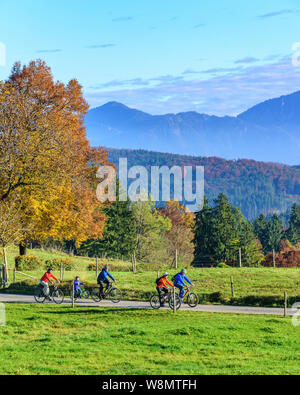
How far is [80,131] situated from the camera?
4909cm

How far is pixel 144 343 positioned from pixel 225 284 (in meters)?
16.6

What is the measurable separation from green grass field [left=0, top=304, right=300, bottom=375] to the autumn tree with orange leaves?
1061cm

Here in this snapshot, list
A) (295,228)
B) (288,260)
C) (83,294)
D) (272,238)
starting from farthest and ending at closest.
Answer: (295,228) → (272,238) → (288,260) → (83,294)

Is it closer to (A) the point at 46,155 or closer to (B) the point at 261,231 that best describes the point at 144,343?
(A) the point at 46,155

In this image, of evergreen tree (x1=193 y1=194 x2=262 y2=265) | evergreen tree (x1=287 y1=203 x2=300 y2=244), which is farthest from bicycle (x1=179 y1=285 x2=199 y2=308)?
evergreen tree (x1=287 y1=203 x2=300 y2=244)

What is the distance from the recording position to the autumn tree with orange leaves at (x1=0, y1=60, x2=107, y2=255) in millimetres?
36812

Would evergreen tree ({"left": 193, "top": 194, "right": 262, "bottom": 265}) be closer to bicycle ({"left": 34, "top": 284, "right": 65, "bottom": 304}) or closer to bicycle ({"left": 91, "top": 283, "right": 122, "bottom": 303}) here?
bicycle ({"left": 91, "top": 283, "right": 122, "bottom": 303})

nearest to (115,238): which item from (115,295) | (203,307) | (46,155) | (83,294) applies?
(46,155)

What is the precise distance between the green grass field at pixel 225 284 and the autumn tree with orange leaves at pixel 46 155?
4.62 m

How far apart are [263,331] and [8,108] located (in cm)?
2322

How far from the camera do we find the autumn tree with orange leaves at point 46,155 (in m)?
36.8

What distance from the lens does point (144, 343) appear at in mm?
21703

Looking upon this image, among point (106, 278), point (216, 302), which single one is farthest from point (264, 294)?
point (106, 278)
